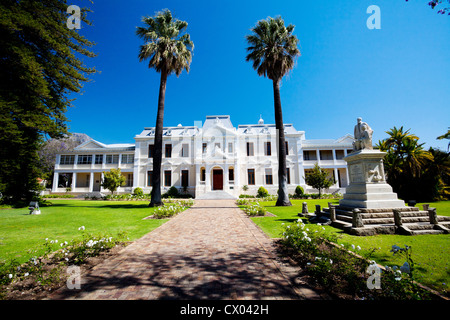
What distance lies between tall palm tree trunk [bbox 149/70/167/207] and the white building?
402 inches

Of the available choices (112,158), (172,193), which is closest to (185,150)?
(172,193)

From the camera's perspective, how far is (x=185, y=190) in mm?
27234

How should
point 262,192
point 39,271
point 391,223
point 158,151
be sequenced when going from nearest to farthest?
point 39,271 < point 391,223 < point 158,151 < point 262,192

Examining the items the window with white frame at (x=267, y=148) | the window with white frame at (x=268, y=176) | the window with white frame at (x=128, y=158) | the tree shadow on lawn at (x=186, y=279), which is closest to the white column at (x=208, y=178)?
the window with white frame at (x=268, y=176)

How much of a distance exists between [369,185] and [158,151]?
13.7m

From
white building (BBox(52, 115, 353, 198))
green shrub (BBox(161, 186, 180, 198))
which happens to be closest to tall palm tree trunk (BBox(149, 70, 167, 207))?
green shrub (BBox(161, 186, 180, 198))

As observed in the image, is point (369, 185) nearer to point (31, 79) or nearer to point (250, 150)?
point (31, 79)

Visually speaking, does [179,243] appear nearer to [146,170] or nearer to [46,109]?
[46,109]

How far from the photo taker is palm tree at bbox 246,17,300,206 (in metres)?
15.3

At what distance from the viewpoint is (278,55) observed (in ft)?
50.8

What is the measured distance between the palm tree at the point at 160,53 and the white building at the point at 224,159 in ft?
35.7

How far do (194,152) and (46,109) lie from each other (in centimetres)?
1742

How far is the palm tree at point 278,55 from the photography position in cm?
1530
